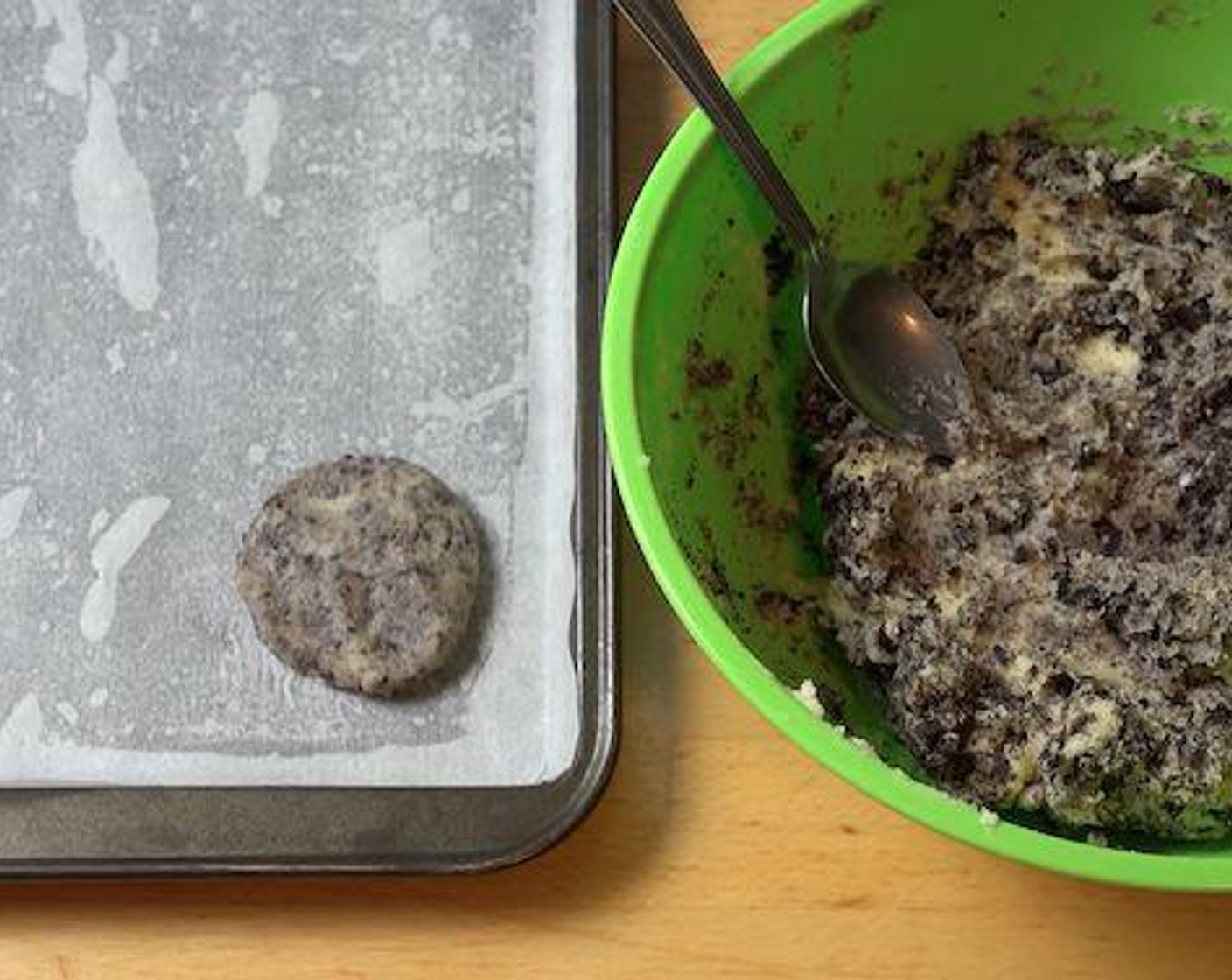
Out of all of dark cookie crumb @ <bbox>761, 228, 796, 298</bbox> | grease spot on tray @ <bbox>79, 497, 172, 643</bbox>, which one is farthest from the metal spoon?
grease spot on tray @ <bbox>79, 497, 172, 643</bbox>

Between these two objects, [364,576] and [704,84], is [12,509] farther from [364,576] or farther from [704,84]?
[704,84]

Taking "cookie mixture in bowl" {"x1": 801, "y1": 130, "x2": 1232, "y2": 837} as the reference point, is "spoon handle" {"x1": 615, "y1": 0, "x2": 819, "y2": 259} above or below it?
above

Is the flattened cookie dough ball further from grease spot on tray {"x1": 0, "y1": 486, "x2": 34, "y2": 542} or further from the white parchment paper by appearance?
grease spot on tray {"x1": 0, "y1": 486, "x2": 34, "y2": 542}

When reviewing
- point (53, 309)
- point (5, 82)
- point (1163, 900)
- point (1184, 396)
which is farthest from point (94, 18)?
point (1163, 900)

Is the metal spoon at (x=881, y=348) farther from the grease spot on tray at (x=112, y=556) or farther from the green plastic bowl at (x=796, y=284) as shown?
the grease spot on tray at (x=112, y=556)

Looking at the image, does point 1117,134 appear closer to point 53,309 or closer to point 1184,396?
point 1184,396

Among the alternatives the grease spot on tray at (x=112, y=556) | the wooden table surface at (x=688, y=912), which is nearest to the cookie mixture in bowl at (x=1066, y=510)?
the wooden table surface at (x=688, y=912)
